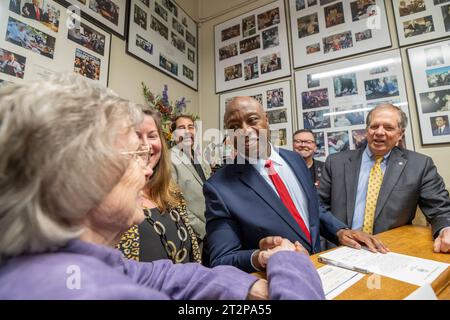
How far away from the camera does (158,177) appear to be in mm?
1277

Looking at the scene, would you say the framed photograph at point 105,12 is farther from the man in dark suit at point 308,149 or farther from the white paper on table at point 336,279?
the white paper on table at point 336,279

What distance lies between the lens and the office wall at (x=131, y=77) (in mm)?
2195

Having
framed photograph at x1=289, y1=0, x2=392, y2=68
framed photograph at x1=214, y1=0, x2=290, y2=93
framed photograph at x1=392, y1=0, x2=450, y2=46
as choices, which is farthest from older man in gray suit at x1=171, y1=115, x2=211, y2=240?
framed photograph at x1=392, y1=0, x2=450, y2=46

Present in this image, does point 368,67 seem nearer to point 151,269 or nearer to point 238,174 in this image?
point 238,174

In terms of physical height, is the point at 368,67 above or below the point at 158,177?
above

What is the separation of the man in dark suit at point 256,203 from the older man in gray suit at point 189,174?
0.79 m

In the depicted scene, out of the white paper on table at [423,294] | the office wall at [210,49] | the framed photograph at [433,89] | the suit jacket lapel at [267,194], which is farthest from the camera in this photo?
the office wall at [210,49]

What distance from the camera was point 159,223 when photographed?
1.02 m

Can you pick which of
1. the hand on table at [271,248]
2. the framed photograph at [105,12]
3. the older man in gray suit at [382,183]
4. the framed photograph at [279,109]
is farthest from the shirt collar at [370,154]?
the framed photograph at [105,12]

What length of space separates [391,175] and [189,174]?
1.39 m

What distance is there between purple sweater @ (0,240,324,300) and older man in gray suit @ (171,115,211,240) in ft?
3.64
